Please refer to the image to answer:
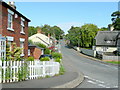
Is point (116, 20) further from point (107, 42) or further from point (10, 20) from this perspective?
point (10, 20)

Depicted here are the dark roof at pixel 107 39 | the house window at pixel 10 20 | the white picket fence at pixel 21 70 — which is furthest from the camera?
the dark roof at pixel 107 39

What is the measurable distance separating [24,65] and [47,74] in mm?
2199

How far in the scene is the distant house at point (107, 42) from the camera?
2035 inches

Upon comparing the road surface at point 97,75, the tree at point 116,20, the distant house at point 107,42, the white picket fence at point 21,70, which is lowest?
the road surface at point 97,75

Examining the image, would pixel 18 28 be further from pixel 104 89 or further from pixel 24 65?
pixel 104 89

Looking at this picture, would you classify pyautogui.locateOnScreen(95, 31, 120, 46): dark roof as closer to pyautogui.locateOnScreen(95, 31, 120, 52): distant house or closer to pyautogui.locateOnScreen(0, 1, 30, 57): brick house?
pyautogui.locateOnScreen(95, 31, 120, 52): distant house

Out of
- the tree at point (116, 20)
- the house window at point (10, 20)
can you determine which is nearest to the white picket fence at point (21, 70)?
the house window at point (10, 20)

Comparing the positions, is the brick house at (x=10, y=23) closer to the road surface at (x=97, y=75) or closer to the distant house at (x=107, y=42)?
the road surface at (x=97, y=75)

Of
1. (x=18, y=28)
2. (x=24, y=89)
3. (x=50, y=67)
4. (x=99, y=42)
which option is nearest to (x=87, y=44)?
(x=99, y=42)

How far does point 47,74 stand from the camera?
1105cm

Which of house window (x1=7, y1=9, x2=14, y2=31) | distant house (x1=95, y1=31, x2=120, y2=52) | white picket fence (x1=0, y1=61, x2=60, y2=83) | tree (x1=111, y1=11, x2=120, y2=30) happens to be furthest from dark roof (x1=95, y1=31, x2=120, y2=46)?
white picket fence (x1=0, y1=61, x2=60, y2=83)

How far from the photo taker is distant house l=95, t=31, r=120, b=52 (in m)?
51.7

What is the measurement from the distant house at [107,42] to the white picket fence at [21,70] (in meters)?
43.8

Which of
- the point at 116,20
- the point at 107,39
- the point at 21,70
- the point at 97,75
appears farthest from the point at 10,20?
the point at 116,20
